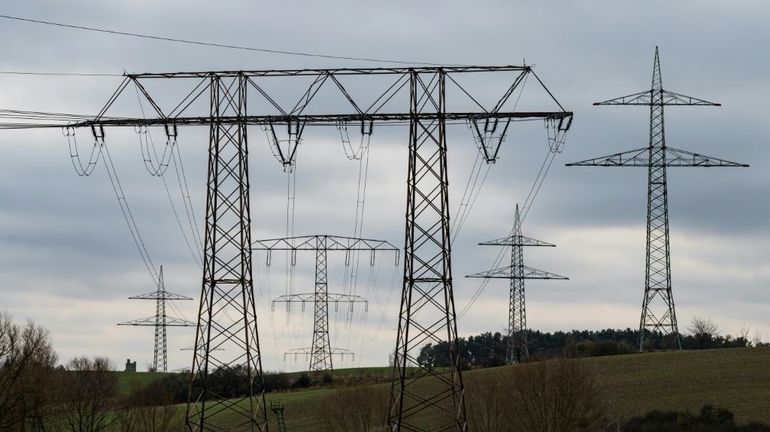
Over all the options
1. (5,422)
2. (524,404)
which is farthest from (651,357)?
(5,422)

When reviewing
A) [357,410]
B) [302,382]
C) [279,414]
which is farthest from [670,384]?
[302,382]

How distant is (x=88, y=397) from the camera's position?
10100 centimetres

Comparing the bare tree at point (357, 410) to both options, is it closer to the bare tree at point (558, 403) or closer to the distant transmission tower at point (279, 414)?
the distant transmission tower at point (279, 414)

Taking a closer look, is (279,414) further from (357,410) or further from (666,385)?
(666,385)

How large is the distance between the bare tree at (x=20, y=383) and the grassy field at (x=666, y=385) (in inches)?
908

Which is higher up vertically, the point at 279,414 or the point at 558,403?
Answer: the point at 558,403

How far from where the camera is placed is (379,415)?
98.8 metres

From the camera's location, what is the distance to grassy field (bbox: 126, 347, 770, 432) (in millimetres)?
93562

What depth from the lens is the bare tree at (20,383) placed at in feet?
254

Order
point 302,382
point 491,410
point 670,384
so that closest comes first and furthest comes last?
point 491,410, point 670,384, point 302,382

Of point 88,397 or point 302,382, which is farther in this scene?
point 302,382

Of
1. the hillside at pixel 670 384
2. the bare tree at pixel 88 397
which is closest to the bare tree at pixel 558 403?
A: the hillside at pixel 670 384

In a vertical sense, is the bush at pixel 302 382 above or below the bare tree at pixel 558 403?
above

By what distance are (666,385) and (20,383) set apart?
50389mm
